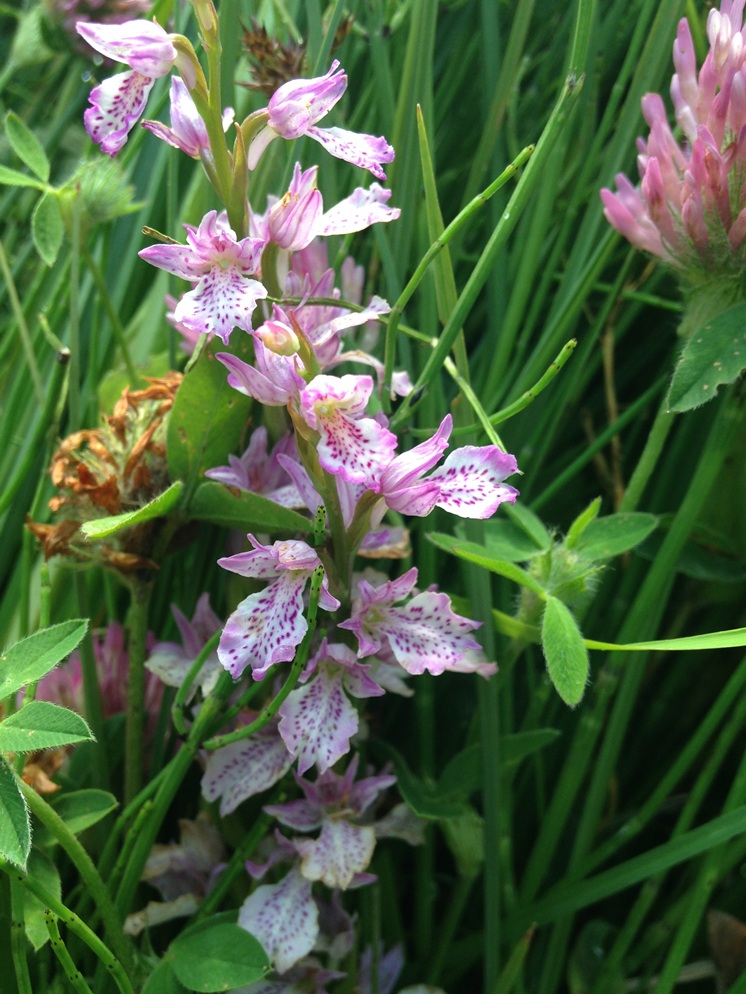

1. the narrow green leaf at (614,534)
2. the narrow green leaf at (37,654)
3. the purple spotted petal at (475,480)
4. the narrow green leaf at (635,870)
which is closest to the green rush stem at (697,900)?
the narrow green leaf at (635,870)

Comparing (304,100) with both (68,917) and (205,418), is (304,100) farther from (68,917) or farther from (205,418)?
(68,917)

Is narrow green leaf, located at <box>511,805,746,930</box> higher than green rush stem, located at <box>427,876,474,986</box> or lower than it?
higher

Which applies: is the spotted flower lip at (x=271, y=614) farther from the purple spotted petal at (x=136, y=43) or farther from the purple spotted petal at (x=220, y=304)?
the purple spotted petal at (x=136, y=43)

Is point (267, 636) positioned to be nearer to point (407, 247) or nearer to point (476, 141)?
point (407, 247)

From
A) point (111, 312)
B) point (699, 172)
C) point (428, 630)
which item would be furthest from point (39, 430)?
point (699, 172)

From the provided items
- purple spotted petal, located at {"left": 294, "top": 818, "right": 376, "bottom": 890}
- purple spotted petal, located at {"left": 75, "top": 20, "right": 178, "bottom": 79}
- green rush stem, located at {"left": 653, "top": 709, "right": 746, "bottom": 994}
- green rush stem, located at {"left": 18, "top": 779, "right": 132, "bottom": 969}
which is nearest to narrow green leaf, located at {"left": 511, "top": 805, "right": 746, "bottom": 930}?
green rush stem, located at {"left": 653, "top": 709, "right": 746, "bottom": 994}

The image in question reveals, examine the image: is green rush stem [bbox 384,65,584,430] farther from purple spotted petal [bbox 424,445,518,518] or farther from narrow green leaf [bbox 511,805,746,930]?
narrow green leaf [bbox 511,805,746,930]
